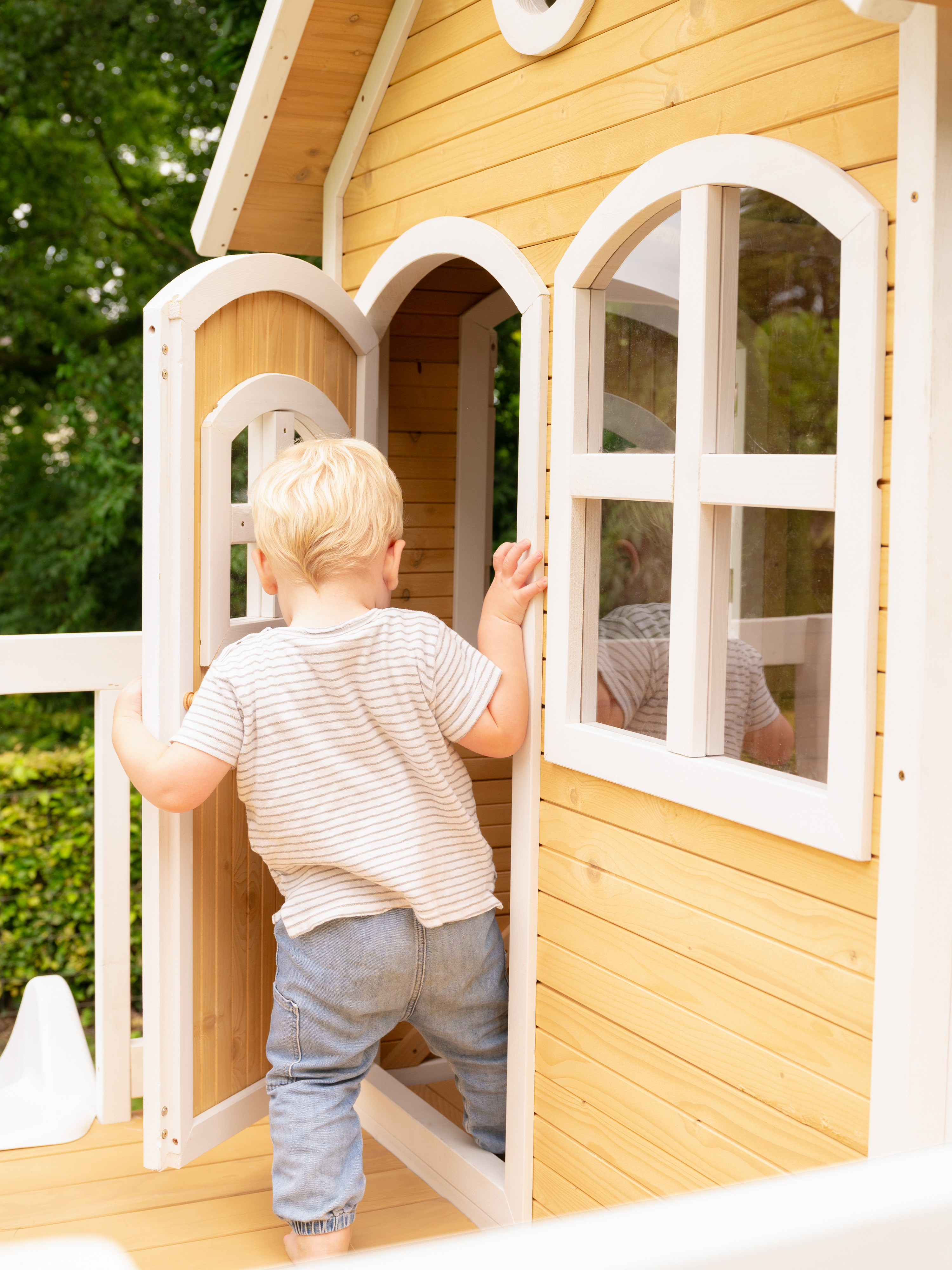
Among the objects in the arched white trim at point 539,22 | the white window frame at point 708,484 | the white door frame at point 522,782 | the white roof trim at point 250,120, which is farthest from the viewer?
the white roof trim at point 250,120

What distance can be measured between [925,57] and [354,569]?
1.30 metres

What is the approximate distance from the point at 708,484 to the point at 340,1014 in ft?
4.18

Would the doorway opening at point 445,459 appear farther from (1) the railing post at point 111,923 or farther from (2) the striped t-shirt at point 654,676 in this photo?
(2) the striped t-shirt at point 654,676

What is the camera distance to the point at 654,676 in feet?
7.00

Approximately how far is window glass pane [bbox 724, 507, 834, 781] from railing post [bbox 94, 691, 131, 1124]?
1694mm

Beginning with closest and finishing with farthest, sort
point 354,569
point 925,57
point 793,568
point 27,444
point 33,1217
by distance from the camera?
point 925,57
point 793,568
point 354,569
point 33,1217
point 27,444

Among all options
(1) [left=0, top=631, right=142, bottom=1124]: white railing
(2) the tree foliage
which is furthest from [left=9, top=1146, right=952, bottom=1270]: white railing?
(2) the tree foliage

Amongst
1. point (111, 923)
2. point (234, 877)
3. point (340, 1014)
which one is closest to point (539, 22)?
point (234, 877)

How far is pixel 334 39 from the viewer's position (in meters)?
2.85

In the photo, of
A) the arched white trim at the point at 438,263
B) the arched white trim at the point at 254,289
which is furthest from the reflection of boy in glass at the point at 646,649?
the arched white trim at the point at 254,289

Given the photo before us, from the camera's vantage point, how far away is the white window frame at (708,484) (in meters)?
1.64

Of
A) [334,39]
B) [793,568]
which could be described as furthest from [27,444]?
[793,568]

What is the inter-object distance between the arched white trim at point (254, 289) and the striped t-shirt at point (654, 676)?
992mm

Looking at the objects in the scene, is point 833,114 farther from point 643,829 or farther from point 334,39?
point 334,39
